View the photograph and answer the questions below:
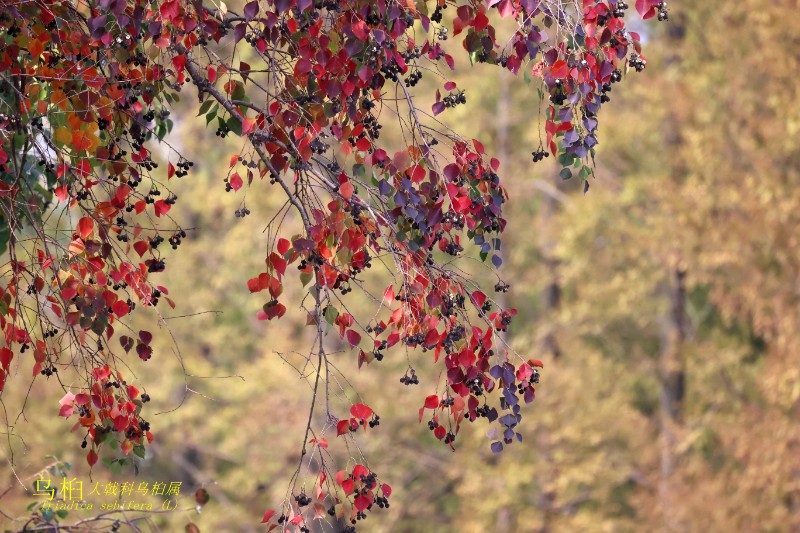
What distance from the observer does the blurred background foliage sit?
11461mm

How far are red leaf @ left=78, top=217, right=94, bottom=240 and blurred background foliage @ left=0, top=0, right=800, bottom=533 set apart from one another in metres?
8.04

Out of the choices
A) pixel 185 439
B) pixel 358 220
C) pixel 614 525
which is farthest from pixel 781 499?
pixel 358 220

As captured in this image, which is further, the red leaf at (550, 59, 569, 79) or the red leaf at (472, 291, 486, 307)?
the red leaf at (472, 291, 486, 307)

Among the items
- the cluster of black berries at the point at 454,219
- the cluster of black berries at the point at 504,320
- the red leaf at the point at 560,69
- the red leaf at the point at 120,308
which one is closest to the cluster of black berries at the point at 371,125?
the cluster of black berries at the point at 454,219

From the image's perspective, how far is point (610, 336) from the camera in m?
17.5

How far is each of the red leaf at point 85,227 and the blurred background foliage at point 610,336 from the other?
8.04 m

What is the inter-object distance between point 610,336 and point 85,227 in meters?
14.7

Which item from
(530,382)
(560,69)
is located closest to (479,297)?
(530,382)

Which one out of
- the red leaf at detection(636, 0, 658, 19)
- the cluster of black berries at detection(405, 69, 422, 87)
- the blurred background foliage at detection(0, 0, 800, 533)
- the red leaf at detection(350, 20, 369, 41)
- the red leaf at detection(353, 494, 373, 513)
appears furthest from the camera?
the blurred background foliage at detection(0, 0, 800, 533)

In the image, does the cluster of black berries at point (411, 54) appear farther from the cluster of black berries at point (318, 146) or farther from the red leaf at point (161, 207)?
the red leaf at point (161, 207)

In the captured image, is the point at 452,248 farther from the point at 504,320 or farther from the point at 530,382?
the point at 530,382

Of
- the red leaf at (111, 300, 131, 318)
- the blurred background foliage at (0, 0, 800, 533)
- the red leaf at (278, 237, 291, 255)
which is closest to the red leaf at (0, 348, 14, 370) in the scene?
the red leaf at (111, 300, 131, 318)

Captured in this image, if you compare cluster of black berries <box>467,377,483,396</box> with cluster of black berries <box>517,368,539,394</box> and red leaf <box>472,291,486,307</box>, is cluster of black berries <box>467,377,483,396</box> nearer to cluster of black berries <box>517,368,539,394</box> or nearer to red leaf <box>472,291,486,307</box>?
cluster of black berries <box>517,368,539,394</box>

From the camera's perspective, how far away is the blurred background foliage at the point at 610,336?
11461mm
